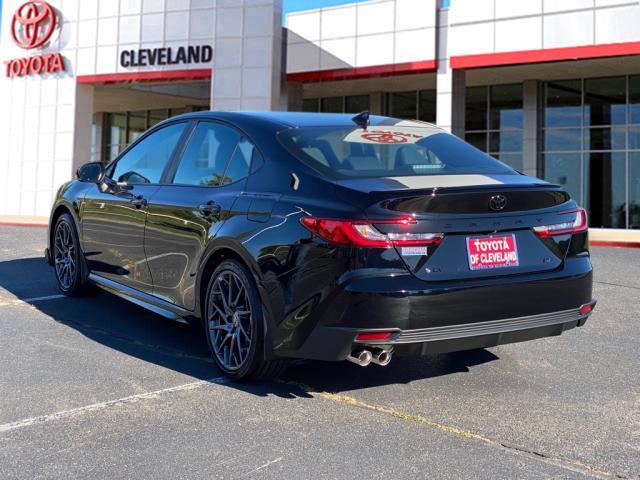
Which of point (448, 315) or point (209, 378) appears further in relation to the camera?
point (209, 378)

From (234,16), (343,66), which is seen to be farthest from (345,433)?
(234,16)

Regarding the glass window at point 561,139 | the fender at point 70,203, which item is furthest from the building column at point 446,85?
the fender at point 70,203

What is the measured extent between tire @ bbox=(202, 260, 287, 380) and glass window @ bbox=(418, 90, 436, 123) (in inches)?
859

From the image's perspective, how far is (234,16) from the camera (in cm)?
2269

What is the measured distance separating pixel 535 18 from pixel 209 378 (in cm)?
1675

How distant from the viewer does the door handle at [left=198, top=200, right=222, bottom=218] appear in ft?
13.7

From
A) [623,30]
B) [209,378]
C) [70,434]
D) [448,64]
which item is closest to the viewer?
[70,434]

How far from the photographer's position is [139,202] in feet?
16.4

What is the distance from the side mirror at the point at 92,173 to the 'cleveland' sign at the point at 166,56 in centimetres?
1781

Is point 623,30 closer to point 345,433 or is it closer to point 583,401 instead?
point 583,401

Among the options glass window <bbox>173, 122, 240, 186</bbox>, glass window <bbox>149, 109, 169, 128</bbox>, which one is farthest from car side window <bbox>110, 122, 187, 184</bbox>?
glass window <bbox>149, 109, 169, 128</bbox>

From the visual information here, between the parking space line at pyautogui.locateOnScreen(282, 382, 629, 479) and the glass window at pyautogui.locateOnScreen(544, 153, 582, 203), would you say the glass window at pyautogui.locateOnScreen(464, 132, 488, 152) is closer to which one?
the glass window at pyautogui.locateOnScreen(544, 153, 582, 203)

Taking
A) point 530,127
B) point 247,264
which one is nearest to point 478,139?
point 530,127

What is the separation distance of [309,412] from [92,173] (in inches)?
131
